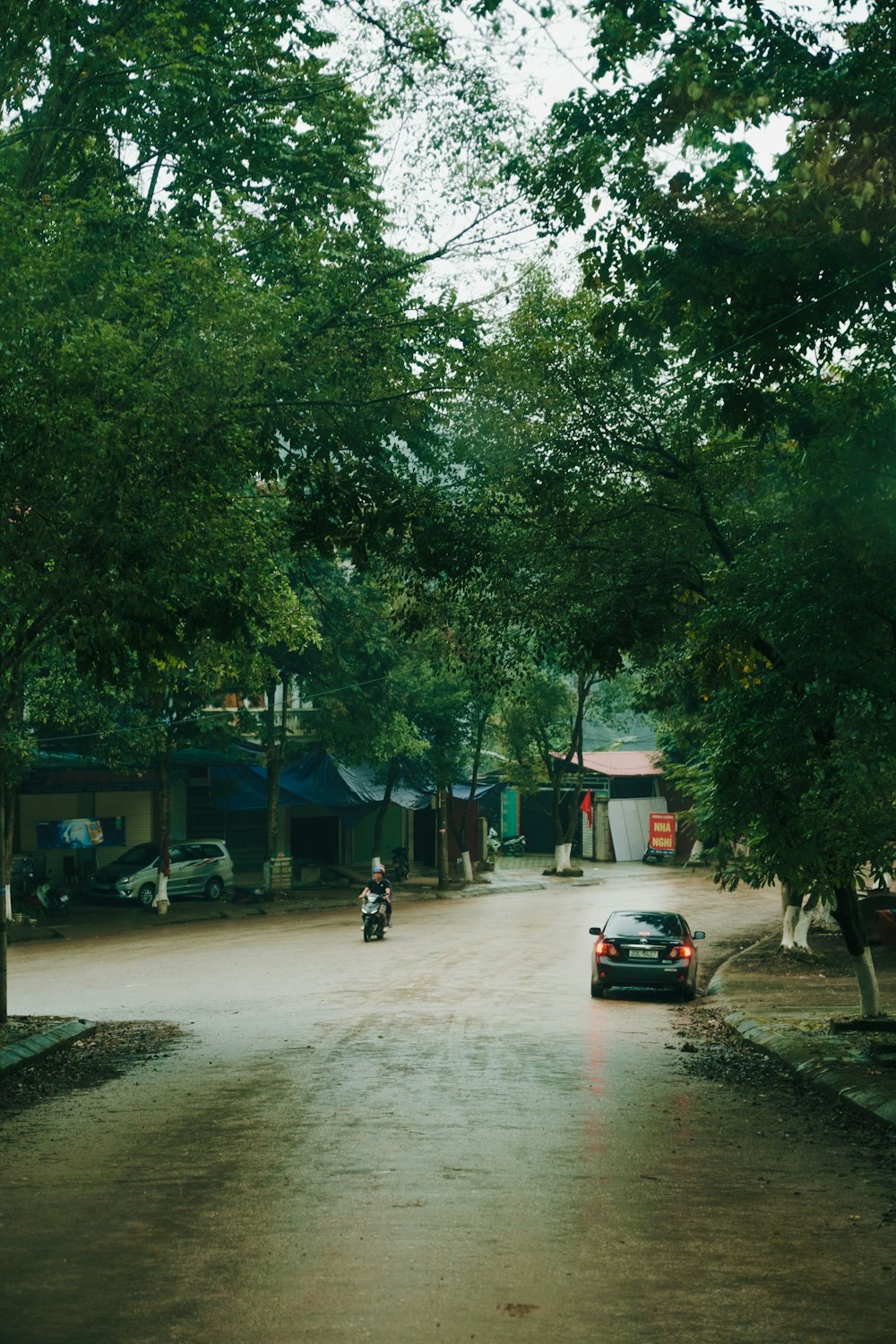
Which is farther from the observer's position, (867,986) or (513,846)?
(513,846)

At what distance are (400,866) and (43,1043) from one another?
30.9 m

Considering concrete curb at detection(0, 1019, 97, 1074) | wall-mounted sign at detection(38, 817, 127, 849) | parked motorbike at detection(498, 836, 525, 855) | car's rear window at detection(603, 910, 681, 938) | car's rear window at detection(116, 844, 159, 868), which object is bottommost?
concrete curb at detection(0, 1019, 97, 1074)

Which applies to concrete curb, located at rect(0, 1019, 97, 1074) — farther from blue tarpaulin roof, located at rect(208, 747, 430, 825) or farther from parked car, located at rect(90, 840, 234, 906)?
blue tarpaulin roof, located at rect(208, 747, 430, 825)

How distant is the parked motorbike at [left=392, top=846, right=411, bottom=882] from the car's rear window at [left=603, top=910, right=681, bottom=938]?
24919 millimetres

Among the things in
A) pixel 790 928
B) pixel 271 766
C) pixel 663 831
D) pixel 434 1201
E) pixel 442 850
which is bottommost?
pixel 790 928

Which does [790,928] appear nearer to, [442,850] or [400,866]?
[442,850]

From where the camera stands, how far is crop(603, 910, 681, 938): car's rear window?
20.6 metres

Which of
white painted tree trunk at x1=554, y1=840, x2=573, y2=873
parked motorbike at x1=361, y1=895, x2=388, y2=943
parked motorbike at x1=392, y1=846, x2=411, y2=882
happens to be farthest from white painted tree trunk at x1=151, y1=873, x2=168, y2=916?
white painted tree trunk at x1=554, y1=840, x2=573, y2=873

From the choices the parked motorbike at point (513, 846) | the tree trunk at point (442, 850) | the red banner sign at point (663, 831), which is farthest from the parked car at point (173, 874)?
the parked motorbike at point (513, 846)

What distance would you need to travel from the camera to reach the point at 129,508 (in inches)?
400

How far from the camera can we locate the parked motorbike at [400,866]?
4556 cm

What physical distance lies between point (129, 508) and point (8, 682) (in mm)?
7014

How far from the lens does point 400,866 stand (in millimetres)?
45750

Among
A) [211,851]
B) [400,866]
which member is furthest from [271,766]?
[400,866]
